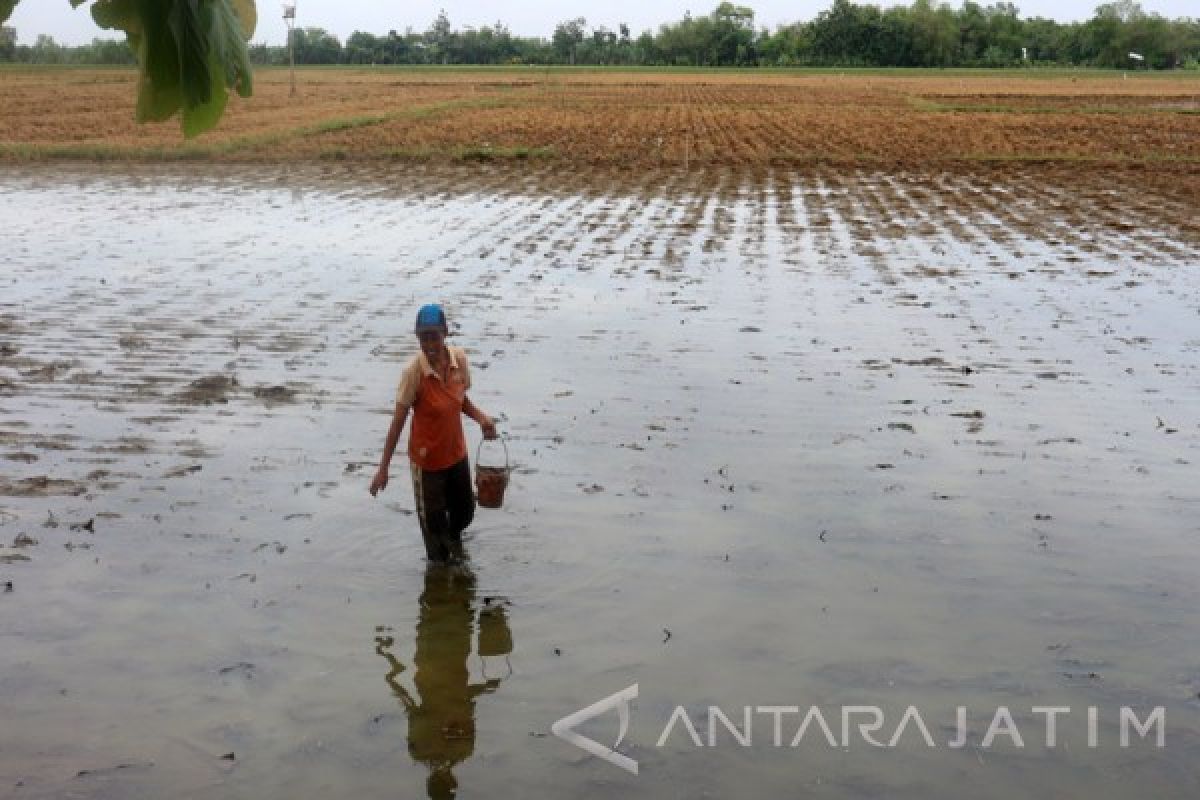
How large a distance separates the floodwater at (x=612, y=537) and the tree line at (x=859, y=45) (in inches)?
3987

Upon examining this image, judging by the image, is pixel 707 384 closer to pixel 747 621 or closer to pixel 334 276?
pixel 747 621

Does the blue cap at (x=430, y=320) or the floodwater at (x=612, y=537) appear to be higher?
the blue cap at (x=430, y=320)

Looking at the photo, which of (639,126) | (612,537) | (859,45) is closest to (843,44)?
(859,45)

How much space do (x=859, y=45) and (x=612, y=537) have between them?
11510 cm

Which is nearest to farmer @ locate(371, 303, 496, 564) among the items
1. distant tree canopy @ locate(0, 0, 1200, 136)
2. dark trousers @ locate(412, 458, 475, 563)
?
dark trousers @ locate(412, 458, 475, 563)

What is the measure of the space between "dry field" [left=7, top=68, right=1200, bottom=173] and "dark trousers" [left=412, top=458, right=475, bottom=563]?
20.2 m

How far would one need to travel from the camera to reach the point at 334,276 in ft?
44.3

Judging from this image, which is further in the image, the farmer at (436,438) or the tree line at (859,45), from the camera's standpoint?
the tree line at (859,45)

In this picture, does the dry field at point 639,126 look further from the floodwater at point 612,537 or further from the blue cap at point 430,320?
the blue cap at point 430,320

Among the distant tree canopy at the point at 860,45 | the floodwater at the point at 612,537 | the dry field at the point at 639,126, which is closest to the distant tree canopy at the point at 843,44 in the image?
the distant tree canopy at the point at 860,45

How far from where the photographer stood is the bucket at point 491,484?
5.98m

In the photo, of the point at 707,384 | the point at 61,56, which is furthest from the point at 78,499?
the point at 61,56

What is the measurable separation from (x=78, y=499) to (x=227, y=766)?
2.99m

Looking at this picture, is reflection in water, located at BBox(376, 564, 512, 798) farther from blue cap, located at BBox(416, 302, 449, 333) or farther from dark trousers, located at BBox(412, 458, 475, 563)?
blue cap, located at BBox(416, 302, 449, 333)
